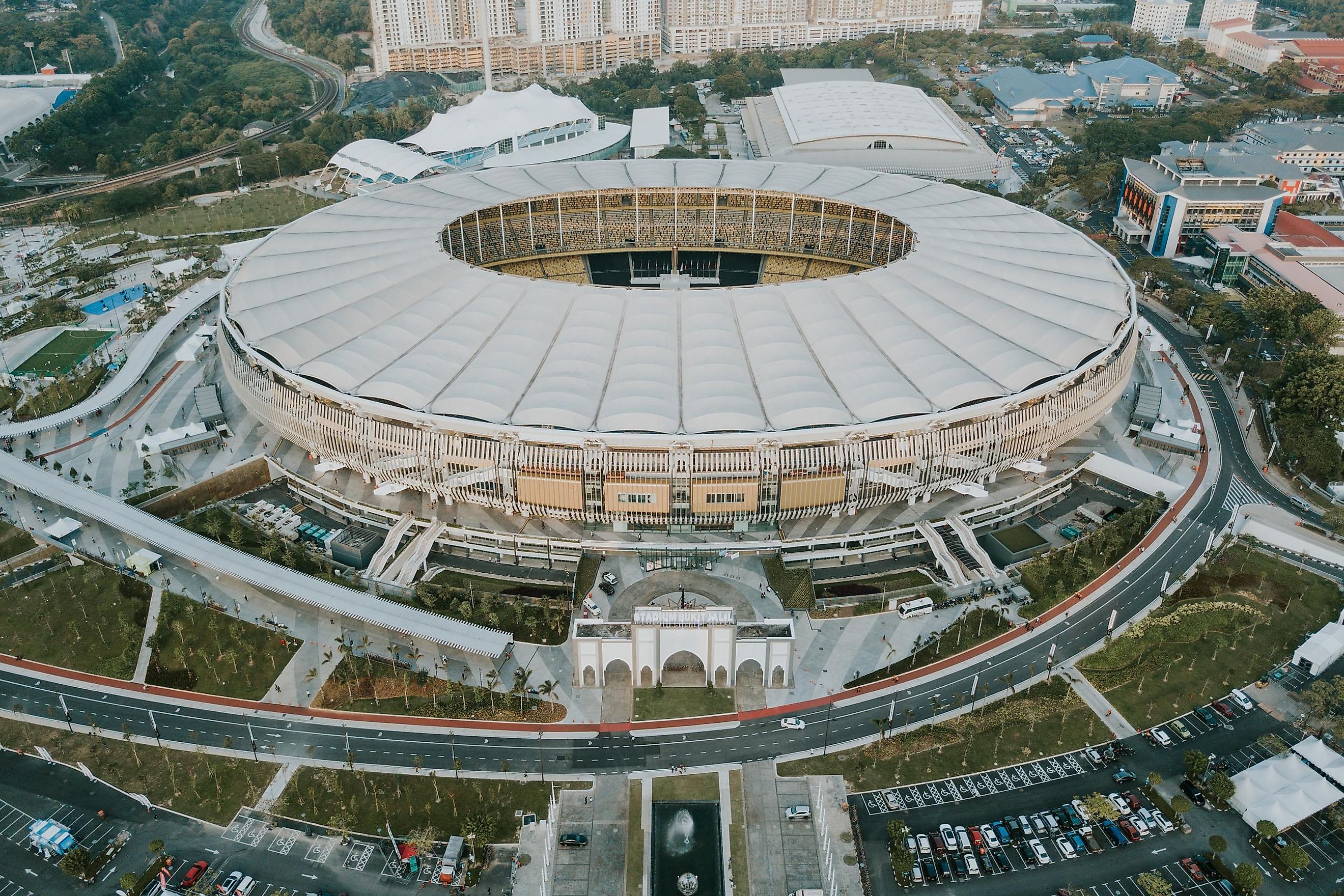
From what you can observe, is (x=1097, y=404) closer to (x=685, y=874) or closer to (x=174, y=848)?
(x=685, y=874)

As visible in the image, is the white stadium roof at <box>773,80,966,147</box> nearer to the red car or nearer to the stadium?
the stadium

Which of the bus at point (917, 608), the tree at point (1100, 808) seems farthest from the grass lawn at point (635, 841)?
the tree at point (1100, 808)

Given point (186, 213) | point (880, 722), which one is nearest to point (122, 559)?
point (880, 722)

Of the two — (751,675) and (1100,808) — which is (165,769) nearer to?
(751,675)

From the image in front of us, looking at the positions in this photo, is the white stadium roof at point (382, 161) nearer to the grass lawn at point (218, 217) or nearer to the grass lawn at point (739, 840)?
the grass lawn at point (218, 217)

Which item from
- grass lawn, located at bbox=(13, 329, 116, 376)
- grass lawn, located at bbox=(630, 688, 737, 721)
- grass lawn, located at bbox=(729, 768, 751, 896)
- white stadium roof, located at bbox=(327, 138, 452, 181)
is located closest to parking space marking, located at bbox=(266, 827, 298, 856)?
grass lawn, located at bbox=(630, 688, 737, 721)

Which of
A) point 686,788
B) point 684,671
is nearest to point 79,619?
point 684,671
